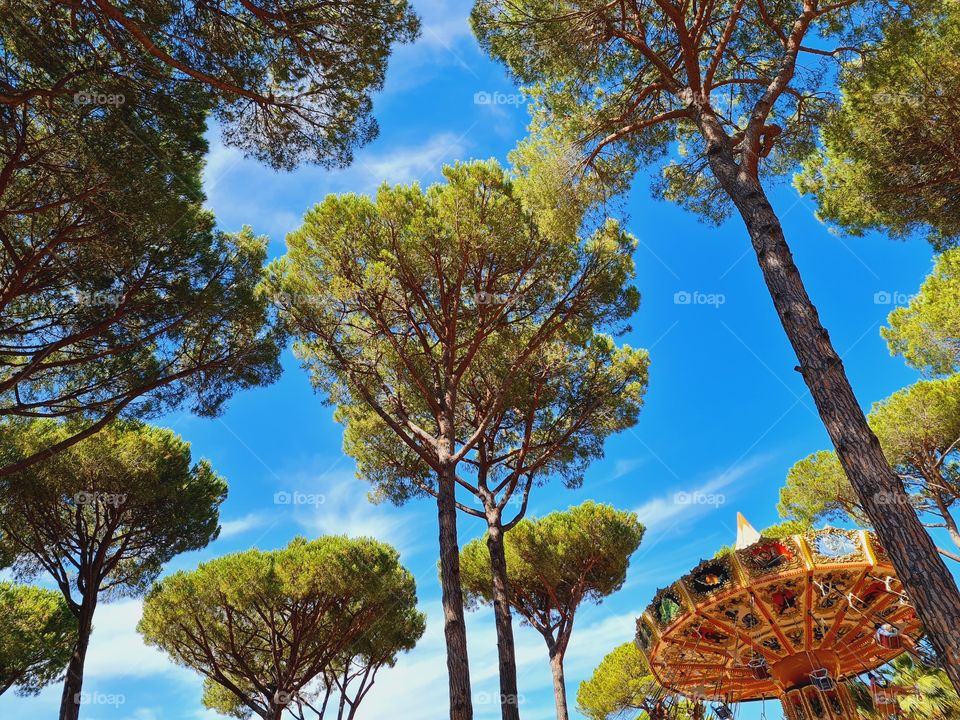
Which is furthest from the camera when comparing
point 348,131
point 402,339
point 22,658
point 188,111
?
point 22,658

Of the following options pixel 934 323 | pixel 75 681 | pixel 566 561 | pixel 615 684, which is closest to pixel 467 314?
pixel 566 561

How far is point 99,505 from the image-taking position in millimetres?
10305

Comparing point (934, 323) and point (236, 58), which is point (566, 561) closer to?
point (934, 323)

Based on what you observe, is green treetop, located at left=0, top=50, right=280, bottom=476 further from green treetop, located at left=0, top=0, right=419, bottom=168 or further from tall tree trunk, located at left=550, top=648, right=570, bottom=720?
tall tree trunk, located at left=550, top=648, right=570, bottom=720

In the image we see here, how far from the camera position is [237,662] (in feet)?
43.4

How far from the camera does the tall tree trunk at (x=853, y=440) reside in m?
3.50

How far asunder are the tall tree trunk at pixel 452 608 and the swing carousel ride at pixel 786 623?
3865 mm

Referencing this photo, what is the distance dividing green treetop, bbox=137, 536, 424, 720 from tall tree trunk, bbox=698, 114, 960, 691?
11103 millimetres

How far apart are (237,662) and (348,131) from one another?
11.8 metres

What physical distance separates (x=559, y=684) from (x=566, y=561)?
8.25 ft

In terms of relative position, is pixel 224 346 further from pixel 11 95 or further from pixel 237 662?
pixel 237 662

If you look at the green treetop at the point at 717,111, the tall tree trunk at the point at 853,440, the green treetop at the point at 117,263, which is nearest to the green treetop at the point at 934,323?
the green treetop at the point at 717,111

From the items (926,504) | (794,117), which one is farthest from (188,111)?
(926,504)

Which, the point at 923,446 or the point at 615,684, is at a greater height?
the point at 923,446
